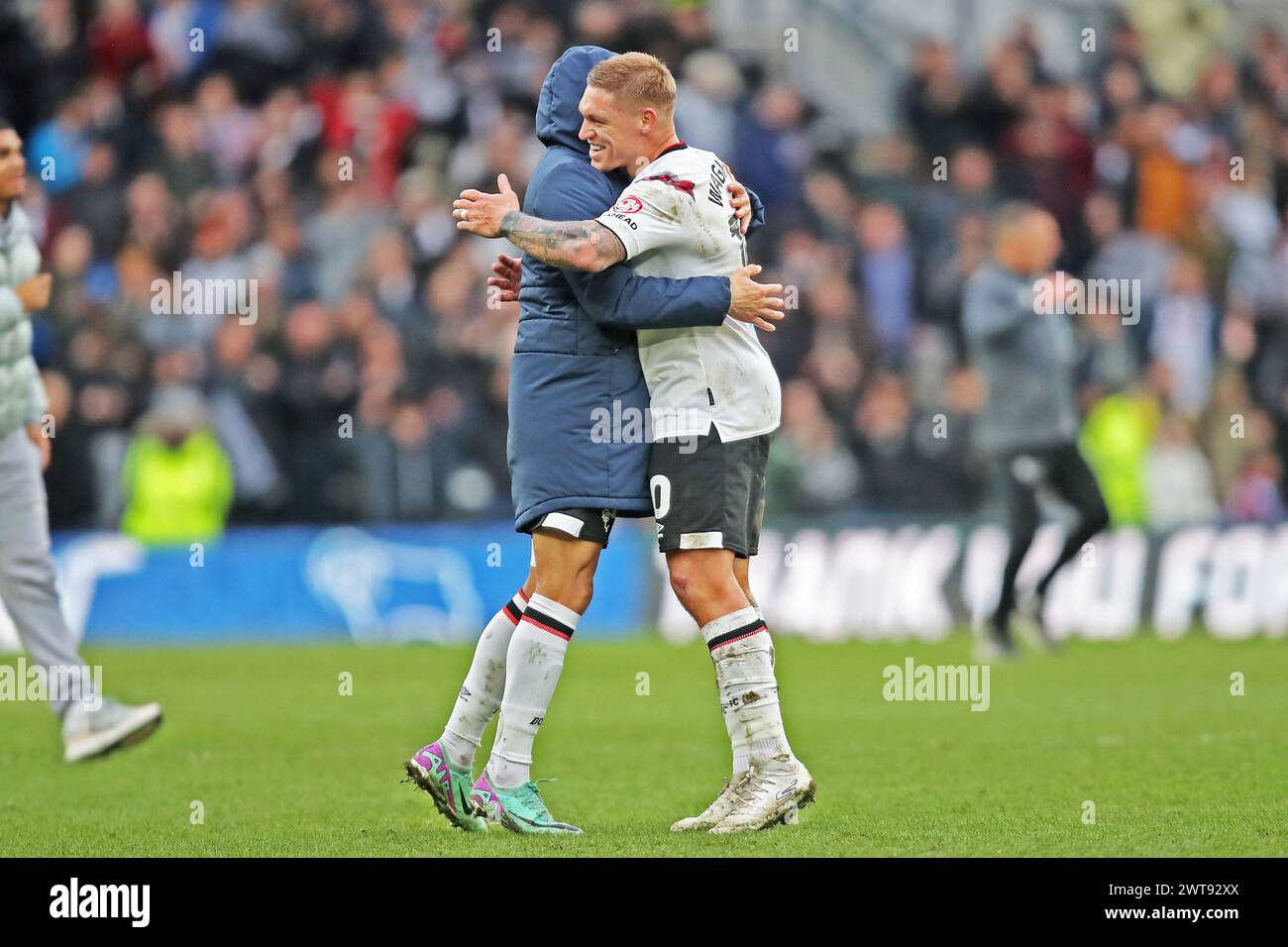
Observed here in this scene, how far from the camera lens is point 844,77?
21672 mm

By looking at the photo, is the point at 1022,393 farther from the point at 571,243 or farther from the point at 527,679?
the point at 571,243

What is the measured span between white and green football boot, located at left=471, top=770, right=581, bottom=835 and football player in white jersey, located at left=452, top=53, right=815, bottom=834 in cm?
41

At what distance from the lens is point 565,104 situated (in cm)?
688

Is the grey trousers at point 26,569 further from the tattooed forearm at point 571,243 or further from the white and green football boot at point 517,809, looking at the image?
the tattooed forearm at point 571,243

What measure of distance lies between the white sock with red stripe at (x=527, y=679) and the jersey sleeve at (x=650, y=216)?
1.20 metres

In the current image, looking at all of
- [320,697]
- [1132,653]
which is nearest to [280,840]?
[320,697]

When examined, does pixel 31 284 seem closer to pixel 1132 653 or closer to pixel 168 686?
pixel 168 686

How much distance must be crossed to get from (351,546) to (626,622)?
2247mm

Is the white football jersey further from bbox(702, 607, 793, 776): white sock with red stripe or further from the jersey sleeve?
bbox(702, 607, 793, 776): white sock with red stripe

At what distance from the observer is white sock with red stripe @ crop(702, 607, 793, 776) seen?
6672 millimetres

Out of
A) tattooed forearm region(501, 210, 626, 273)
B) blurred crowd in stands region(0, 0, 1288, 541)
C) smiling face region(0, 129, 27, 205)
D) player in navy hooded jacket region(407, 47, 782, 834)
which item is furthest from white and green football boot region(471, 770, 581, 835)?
blurred crowd in stands region(0, 0, 1288, 541)

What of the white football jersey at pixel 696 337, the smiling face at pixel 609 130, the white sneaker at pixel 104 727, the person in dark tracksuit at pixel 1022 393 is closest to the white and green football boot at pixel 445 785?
the white football jersey at pixel 696 337

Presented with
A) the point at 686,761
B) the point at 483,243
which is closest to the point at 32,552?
the point at 686,761

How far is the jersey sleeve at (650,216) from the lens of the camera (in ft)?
21.3
